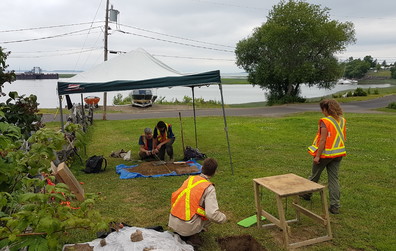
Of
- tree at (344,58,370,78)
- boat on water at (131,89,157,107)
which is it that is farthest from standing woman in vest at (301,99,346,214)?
tree at (344,58,370,78)

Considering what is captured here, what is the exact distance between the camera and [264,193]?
20.2ft

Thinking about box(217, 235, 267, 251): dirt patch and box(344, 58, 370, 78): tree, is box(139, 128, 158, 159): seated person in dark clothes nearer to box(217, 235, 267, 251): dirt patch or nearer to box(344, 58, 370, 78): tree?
box(217, 235, 267, 251): dirt patch

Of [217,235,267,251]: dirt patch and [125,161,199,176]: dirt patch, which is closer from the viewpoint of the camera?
[217,235,267,251]: dirt patch

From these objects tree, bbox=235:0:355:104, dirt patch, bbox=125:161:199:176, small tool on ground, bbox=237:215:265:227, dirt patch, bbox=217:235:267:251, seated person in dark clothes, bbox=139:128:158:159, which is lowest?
dirt patch, bbox=217:235:267:251

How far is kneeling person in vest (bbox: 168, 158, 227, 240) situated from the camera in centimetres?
375

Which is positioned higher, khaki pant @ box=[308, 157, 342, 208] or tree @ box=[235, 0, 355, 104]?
tree @ box=[235, 0, 355, 104]

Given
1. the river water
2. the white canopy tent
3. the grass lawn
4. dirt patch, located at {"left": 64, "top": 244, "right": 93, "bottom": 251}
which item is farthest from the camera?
the river water

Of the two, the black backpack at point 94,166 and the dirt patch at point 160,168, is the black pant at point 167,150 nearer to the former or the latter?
the dirt patch at point 160,168

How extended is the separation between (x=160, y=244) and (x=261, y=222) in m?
1.80

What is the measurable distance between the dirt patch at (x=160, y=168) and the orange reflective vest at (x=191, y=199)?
12.2 ft

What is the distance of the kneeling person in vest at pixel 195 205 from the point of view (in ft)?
12.3

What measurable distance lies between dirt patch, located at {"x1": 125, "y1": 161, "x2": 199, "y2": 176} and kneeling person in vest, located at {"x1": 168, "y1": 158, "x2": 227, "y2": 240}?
3.69m

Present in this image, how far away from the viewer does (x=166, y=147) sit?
29.6 ft

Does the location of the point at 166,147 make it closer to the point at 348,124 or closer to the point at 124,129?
the point at 124,129
